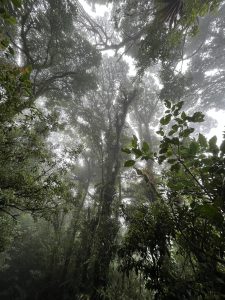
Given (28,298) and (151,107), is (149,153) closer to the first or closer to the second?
(28,298)

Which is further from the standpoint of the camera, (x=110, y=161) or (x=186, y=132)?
(x=110, y=161)

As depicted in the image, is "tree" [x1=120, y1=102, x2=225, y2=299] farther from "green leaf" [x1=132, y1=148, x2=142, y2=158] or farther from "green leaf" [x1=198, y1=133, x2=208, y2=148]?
"green leaf" [x1=132, y1=148, x2=142, y2=158]

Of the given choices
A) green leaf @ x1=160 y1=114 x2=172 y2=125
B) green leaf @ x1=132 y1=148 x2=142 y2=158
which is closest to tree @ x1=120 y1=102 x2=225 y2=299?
green leaf @ x1=160 y1=114 x2=172 y2=125

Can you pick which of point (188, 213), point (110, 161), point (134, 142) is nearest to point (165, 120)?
point (134, 142)

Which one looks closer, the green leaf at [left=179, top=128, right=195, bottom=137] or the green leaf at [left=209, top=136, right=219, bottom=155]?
the green leaf at [left=209, top=136, right=219, bottom=155]

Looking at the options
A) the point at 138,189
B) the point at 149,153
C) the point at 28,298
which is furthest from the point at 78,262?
the point at 149,153

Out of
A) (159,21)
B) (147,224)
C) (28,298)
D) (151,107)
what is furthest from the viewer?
(151,107)

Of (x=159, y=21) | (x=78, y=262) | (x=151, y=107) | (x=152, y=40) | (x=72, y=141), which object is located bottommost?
(x=78, y=262)

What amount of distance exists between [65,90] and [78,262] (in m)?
9.14

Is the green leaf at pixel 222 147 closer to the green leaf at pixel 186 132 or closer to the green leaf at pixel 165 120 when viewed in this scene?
the green leaf at pixel 186 132

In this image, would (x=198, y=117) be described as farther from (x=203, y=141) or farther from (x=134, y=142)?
(x=134, y=142)

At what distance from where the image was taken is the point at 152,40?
22.5 feet

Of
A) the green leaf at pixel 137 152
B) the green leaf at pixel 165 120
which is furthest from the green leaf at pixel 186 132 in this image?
the green leaf at pixel 137 152

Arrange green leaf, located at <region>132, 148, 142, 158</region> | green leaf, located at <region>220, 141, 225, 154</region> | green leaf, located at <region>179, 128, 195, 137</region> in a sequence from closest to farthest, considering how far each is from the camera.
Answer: green leaf, located at <region>220, 141, 225, 154</region> < green leaf, located at <region>132, 148, 142, 158</region> < green leaf, located at <region>179, 128, 195, 137</region>
